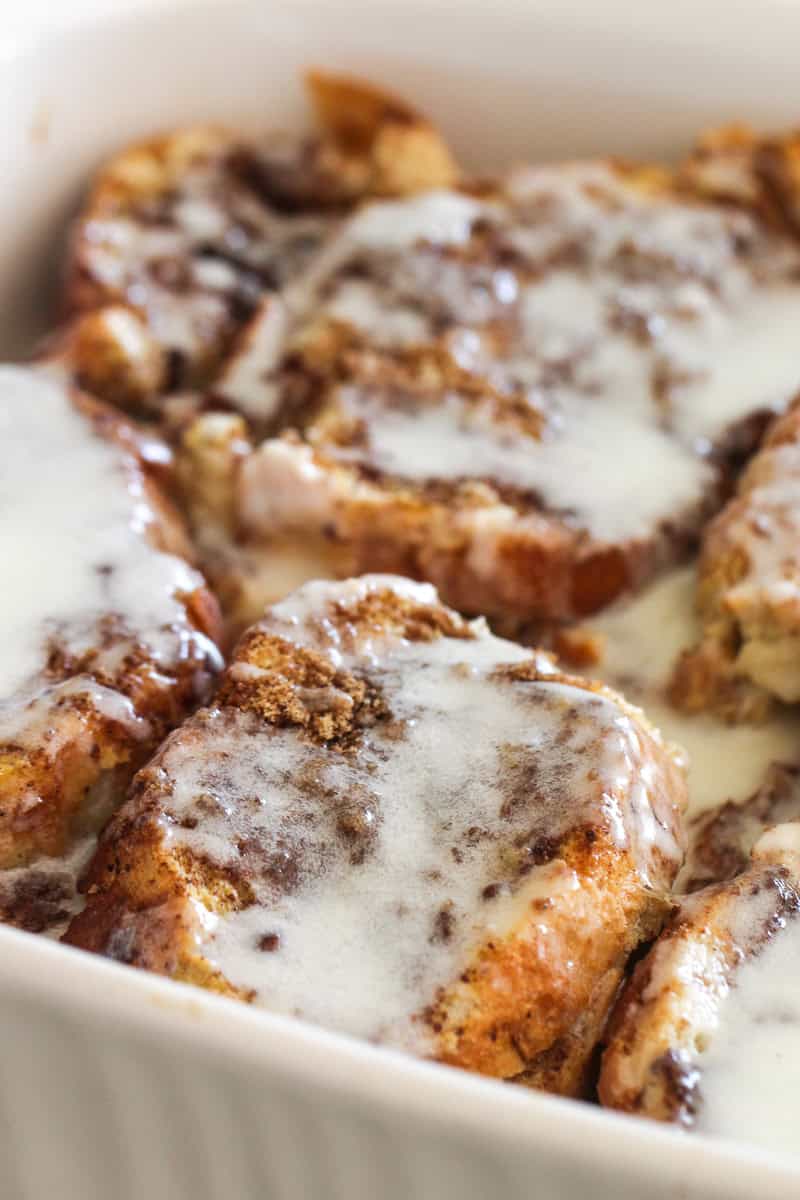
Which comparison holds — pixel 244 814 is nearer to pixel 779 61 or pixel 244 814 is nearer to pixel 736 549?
pixel 736 549

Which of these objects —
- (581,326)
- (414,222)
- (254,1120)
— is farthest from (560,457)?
(254,1120)

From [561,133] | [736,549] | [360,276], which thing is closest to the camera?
[736,549]

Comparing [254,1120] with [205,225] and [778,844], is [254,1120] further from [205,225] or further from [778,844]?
[205,225]

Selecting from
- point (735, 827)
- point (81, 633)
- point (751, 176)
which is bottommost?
point (81, 633)

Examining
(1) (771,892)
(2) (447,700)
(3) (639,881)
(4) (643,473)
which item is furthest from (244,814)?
(4) (643,473)

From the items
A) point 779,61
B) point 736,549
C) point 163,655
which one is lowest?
point 163,655

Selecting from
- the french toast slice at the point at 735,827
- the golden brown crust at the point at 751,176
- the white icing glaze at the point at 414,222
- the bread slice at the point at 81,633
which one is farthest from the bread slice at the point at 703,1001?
the golden brown crust at the point at 751,176

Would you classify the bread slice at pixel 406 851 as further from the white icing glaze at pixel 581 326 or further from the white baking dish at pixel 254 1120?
the white icing glaze at pixel 581 326
